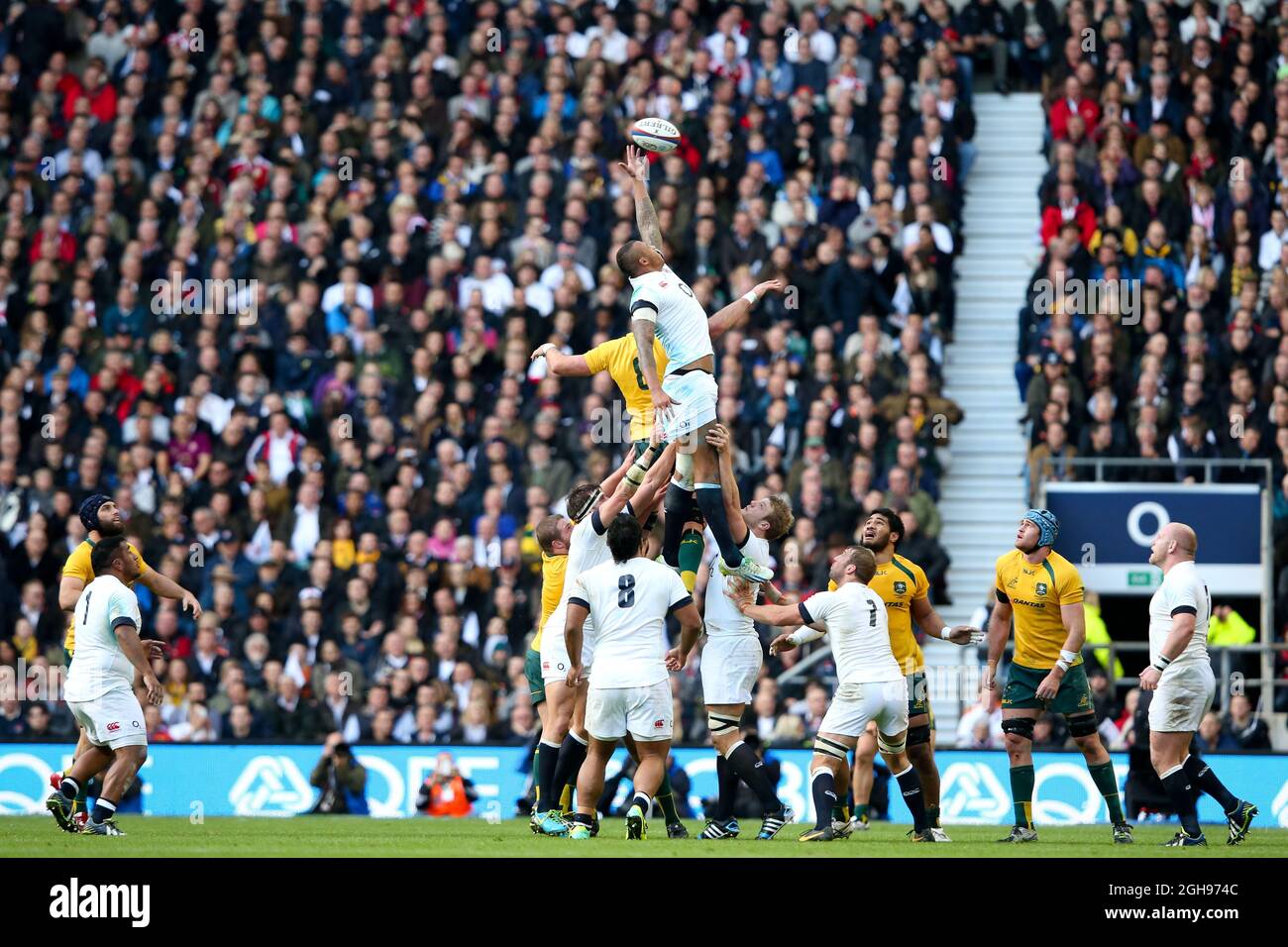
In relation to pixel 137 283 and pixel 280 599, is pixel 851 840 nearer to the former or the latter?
pixel 280 599

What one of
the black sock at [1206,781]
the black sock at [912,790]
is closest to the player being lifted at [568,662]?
the black sock at [912,790]

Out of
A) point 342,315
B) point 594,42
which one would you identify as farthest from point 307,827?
point 594,42

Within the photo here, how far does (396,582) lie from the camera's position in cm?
2416

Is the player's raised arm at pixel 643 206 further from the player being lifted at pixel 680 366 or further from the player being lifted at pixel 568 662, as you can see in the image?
the player being lifted at pixel 568 662

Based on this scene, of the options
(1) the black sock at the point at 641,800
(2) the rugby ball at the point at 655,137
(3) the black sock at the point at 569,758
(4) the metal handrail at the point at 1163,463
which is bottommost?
(1) the black sock at the point at 641,800

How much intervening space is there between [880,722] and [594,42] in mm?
15461

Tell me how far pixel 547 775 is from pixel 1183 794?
15.5ft

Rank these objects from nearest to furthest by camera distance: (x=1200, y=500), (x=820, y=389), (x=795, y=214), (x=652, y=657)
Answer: (x=652, y=657) < (x=1200, y=500) < (x=820, y=389) < (x=795, y=214)

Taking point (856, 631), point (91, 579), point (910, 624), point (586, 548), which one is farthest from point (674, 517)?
point (91, 579)

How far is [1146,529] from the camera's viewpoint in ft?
75.4

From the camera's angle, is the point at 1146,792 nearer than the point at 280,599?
Yes

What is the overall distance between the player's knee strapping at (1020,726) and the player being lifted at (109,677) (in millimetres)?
6428

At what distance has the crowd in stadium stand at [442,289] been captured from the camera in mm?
23891

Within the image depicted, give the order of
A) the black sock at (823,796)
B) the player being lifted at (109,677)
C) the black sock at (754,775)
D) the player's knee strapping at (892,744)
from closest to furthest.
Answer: the black sock at (823,796), the black sock at (754,775), the player's knee strapping at (892,744), the player being lifted at (109,677)
